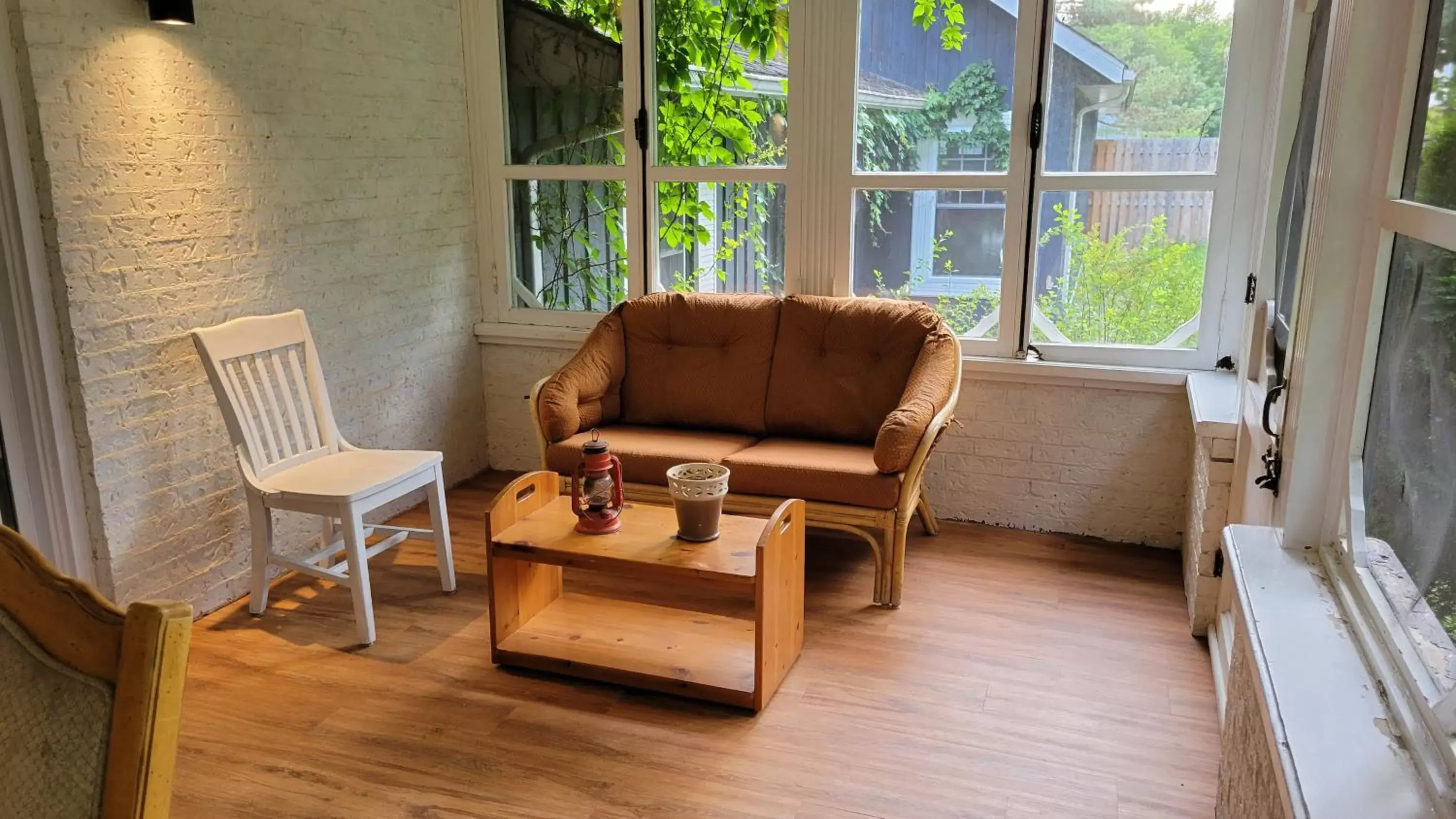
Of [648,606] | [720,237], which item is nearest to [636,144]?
[720,237]

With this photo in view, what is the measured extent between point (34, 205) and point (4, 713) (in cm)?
208

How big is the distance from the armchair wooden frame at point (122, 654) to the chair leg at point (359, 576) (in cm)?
189

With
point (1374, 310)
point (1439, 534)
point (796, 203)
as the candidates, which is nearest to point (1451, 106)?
point (1374, 310)

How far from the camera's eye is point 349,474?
3145 millimetres

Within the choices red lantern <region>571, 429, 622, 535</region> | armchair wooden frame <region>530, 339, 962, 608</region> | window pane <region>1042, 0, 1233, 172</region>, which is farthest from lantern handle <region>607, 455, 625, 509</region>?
window pane <region>1042, 0, 1233, 172</region>

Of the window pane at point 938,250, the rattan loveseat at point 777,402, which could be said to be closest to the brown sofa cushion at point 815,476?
the rattan loveseat at point 777,402

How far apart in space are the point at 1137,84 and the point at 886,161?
898 mm

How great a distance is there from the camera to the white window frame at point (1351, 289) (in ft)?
5.19

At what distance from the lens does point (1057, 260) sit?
378 centimetres

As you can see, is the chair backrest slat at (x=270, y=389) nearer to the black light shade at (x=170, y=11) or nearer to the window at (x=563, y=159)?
the black light shade at (x=170, y=11)

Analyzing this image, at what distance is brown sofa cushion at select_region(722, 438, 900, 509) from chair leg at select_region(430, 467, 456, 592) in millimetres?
917

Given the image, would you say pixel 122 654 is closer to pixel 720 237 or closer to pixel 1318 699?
pixel 1318 699

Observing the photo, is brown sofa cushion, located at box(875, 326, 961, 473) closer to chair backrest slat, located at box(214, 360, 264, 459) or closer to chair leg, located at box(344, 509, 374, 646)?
chair leg, located at box(344, 509, 374, 646)

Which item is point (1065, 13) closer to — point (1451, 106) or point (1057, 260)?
point (1057, 260)
